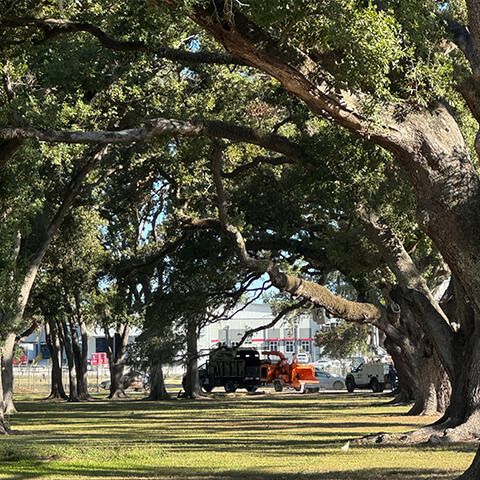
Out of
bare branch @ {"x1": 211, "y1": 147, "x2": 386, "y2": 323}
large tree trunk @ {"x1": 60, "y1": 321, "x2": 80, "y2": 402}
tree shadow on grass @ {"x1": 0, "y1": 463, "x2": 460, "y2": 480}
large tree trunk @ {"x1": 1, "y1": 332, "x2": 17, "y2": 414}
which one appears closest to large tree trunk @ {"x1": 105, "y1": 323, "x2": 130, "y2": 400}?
large tree trunk @ {"x1": 60, "y1": 321, "x2": 80, "y2": 402}

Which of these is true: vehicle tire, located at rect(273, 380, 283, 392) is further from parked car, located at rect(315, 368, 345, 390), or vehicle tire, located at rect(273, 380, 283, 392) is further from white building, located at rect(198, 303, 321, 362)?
white building, located at rect(198, 303, 321, 362)

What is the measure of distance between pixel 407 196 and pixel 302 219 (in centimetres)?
1298

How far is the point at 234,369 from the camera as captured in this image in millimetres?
47469

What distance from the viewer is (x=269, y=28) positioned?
10891mm

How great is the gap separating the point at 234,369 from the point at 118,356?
21.7 feet

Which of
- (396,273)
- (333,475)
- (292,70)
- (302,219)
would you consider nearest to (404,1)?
(292,70)

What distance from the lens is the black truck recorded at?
47.2 meters

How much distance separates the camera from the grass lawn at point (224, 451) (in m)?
12.0

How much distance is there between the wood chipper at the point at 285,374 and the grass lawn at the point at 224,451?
24.7 metres

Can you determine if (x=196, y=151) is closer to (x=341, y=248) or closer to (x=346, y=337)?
(x=341, y=248)

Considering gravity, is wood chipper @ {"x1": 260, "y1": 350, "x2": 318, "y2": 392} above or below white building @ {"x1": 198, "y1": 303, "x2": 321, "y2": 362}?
below

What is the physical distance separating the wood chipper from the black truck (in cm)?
230

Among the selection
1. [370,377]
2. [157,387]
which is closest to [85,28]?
[157,387]

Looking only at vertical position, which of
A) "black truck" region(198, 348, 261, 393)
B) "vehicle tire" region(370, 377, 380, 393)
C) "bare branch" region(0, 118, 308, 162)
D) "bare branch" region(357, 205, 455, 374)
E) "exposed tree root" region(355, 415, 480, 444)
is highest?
"bare branch" region(0, 118, 308, 162)
